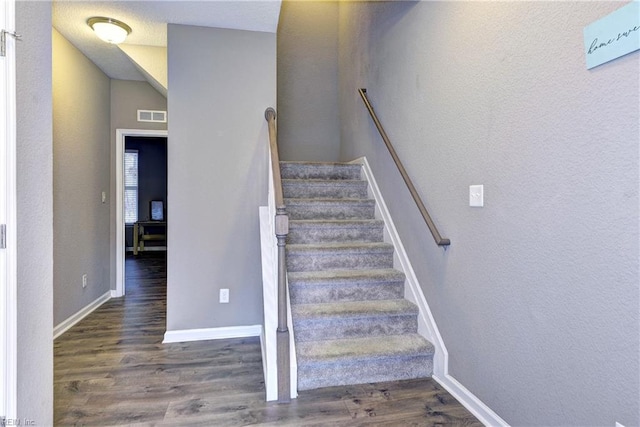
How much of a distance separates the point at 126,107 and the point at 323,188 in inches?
105

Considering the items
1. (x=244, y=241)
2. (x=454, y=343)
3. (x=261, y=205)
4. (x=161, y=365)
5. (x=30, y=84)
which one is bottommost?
(x=161, y=365)

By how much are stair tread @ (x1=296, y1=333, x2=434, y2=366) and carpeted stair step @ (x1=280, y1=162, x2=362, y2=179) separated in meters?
1.88

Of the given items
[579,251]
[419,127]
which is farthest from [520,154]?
[419,127]

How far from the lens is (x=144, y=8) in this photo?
8.15 feet

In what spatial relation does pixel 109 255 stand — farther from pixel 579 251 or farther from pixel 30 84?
pixel 579 251

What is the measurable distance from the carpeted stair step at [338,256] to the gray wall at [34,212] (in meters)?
1.52

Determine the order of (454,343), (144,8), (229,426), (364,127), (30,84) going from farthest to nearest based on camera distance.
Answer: (364,127)
(144,8)
(454,343)
(229,426)
(30,84)

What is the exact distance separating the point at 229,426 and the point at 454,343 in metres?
1.38

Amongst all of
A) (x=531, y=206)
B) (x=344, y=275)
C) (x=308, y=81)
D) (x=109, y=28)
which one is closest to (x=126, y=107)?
(x=109, y=28)

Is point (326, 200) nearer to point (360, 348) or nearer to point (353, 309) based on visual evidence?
point (353, 309)

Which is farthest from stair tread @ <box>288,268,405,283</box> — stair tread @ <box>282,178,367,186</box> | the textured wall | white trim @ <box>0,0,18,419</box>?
white trim @ <box>0,0,18,419</box>

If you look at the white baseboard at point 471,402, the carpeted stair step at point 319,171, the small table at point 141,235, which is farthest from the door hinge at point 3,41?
the small table at point 141,235

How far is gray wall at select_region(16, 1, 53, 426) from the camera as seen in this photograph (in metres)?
1.33

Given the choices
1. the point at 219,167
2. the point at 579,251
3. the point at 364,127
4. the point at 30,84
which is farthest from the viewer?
the point at 364,127
